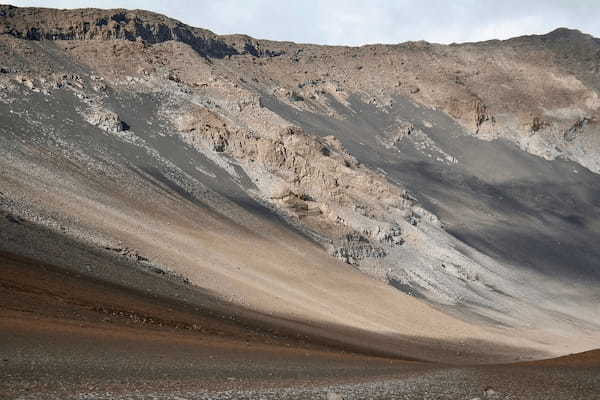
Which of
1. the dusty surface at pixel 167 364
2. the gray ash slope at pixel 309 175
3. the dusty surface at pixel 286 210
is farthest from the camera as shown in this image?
the gray ash slope at pixel 309 175

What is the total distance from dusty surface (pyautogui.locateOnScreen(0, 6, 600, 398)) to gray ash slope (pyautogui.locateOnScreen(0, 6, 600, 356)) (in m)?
0.32

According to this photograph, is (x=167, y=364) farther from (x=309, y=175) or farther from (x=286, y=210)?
(x=309, y=175)

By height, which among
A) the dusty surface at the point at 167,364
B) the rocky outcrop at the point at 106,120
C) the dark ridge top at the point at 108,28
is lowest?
the dusty surface at the point at 167,364

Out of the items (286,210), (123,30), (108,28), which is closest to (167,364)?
(286,210)

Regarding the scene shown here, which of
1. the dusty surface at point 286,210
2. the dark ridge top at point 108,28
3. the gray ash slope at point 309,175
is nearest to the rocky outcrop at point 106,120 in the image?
the dusty surface at point 286,210

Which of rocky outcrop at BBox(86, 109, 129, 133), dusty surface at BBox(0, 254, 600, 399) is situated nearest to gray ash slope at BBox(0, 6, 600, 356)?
rocky outcrop at BBox(86, 109, 129, 133)

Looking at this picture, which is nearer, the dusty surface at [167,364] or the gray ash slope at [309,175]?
the dusty surface at [167,364]

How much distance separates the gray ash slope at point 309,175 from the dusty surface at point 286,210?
1.04 ft

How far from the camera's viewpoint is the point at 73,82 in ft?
225

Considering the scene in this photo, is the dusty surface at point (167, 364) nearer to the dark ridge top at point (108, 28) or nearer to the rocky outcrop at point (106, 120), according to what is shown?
the rocky outcrop at point (106, 120)

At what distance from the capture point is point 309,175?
238ft

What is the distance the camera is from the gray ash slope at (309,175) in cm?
4447

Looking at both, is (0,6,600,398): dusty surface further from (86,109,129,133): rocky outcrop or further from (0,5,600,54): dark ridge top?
(0,5,600,54): dark ridge top

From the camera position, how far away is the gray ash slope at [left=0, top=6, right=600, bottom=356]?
1751 inches
